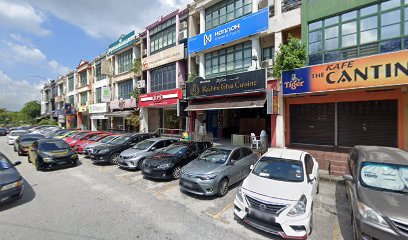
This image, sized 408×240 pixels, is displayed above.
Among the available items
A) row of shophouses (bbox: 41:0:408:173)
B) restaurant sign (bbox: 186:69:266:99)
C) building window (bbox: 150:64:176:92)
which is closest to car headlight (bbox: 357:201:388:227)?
row of shophouses (bbox: 41:0:408:173)

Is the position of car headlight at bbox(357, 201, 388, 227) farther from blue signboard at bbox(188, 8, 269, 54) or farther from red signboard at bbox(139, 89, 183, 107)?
red signboard at bbox(139, 89, 183, 107)

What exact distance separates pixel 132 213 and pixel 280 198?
13.5ft

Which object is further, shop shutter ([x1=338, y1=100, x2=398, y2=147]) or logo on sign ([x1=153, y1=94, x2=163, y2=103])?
logo on sign ([x1=153, y1=94, x2=163, y2=103])

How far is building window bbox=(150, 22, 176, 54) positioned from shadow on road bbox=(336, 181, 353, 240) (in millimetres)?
17484

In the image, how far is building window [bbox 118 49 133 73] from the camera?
25.5m

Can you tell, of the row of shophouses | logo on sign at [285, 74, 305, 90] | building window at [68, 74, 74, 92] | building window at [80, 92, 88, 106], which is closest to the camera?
the row of shophouses

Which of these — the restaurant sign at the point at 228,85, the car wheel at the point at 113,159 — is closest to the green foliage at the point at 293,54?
the restaurant sign at the point at 228,85

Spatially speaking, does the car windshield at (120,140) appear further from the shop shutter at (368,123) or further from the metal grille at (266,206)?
the shop shutter at (368,123)

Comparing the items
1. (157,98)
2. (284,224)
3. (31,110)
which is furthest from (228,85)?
(31,110)

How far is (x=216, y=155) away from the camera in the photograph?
809cm

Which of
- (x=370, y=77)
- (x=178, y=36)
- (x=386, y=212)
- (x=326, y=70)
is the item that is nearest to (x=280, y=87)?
(x=326, y=70)

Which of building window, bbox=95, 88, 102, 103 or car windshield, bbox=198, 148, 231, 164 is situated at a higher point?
building window, bbox=95, 88, 102, 103

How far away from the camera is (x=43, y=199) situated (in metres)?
6.89

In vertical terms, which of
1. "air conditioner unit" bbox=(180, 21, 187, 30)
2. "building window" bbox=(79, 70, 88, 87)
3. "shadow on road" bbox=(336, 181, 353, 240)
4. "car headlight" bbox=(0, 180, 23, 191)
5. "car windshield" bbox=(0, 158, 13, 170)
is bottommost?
"shadow on road" bbox=(336, 181, 353, 240)
